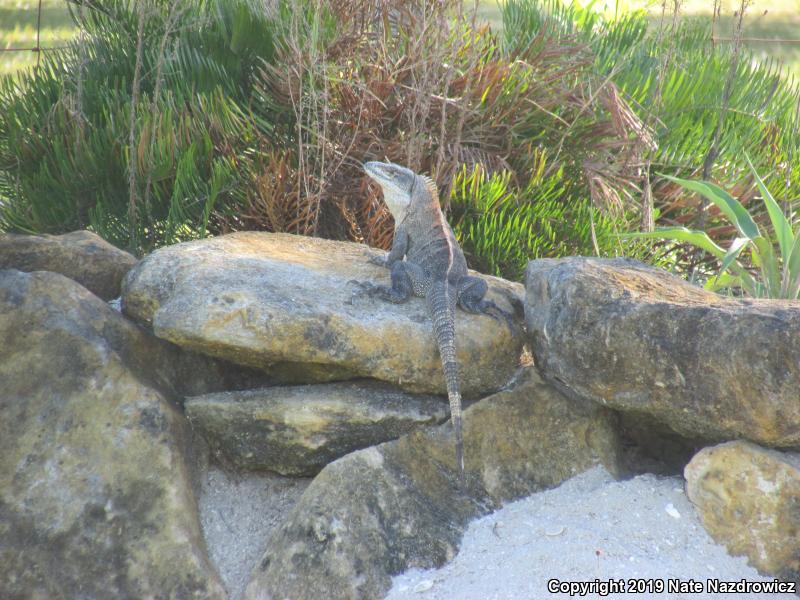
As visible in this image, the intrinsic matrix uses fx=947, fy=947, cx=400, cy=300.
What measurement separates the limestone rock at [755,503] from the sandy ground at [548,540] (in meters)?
0.07

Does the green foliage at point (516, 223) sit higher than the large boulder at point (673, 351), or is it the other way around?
the large boulder at point (673, 351)

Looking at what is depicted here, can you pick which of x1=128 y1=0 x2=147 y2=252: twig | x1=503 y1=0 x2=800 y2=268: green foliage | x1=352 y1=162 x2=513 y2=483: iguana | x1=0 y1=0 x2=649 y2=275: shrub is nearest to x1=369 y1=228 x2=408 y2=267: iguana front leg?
x1=352 y1=162 x2=513 y2=483: iguana

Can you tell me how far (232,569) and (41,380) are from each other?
1103 millimetres

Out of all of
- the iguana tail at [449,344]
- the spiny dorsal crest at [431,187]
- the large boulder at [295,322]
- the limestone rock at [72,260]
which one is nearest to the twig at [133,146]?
the limestone rock at [72,260]

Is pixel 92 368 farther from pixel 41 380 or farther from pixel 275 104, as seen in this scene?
pixel 275 104

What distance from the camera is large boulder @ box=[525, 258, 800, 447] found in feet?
11.1

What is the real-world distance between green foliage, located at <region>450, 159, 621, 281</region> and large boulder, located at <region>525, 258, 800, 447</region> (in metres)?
1.76

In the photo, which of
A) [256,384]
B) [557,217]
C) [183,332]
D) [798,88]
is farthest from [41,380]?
[798,88]

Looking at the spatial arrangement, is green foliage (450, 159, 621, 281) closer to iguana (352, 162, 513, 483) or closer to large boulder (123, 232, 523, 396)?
iguana (352, 162, 513, 483)

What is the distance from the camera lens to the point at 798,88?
7156 millimetres

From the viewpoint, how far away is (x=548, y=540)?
3670 mm

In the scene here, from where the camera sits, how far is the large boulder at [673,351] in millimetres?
3377

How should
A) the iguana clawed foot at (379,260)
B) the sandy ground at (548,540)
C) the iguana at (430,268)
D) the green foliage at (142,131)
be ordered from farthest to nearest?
1. the green foliage at (142,131)
2. the iguana clawed foot at (379,260)
3. the iguana at (430,268)
4. the sandy ground at (548,540)
